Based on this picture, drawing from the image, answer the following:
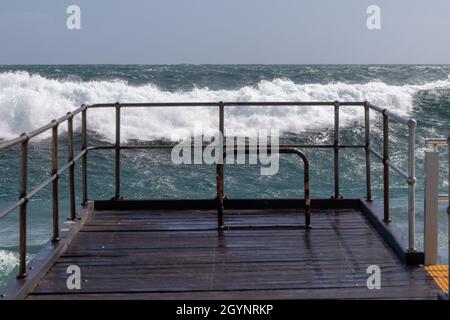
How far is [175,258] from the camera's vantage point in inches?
202

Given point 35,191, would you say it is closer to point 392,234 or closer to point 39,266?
point 39,266

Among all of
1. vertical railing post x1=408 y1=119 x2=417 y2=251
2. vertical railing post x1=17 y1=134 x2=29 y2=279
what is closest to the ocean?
vertical railing post x1=408 y1=119 x2=417 y2=251

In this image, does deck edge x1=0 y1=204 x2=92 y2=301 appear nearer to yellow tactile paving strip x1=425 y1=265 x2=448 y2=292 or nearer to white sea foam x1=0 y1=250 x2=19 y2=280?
yellow tactile paving strip x1=425 y1=265 x2=448 y2=292

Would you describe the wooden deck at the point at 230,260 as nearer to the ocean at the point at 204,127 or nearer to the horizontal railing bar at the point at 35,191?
the horizontal railing bar at the point at 35,191

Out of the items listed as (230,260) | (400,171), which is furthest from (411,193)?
(230,260)

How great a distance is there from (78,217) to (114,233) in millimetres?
532

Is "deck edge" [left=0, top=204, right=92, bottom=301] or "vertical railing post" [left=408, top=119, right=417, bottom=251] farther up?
"vertical railing post" [left=408, top=119, right=417, bottom=251]

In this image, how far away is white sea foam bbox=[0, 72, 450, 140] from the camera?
23984 millimetres

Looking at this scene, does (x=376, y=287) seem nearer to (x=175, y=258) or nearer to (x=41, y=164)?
(x=175, y=258)

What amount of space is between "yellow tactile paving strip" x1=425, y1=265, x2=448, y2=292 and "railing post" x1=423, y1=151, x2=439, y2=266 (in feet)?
0.27

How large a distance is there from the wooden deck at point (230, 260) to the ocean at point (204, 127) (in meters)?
2.32

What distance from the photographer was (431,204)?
4.73 m

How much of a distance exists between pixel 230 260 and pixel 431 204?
135cm

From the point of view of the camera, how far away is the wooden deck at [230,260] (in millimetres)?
4352
